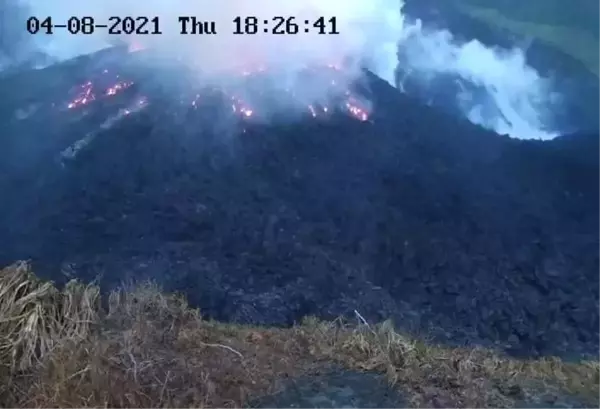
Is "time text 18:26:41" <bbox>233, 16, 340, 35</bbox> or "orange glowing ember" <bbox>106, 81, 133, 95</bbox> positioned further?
"orange glowing ember" <bbox>106, 81, 133, 95</bbox>

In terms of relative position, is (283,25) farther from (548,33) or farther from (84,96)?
(548,33)

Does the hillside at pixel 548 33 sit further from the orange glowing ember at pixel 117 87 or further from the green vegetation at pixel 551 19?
the orange glowing ember at pixel 117 87

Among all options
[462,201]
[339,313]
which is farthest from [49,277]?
[462,201]

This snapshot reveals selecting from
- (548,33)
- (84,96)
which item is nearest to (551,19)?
(548,33)

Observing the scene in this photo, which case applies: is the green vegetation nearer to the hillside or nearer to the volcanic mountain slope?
the hillside

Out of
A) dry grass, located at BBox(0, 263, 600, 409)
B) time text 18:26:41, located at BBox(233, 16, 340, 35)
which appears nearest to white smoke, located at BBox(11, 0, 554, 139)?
time text 18:26:41, located at BBox(233, 16, 340, 35)

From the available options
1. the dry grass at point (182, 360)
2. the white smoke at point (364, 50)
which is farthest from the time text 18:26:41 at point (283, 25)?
the dry grass at point (182, 360)
